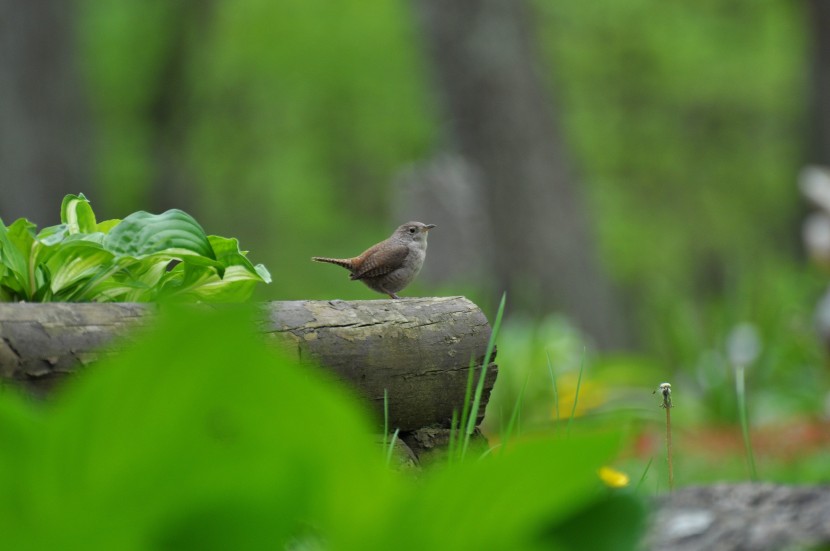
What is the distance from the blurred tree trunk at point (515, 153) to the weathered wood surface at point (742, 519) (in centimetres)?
797

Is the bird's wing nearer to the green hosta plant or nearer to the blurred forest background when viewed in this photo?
the green hosta plant

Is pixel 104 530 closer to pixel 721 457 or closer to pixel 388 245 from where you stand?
pixel 388 245

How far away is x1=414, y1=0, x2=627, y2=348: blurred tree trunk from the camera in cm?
941

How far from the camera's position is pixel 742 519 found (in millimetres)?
1151

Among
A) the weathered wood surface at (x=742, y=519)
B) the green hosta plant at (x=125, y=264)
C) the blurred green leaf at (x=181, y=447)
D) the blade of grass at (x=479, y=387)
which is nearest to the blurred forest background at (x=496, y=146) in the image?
the green hosta plant at (x=125, y=264)

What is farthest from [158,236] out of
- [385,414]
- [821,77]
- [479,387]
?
[821,77]

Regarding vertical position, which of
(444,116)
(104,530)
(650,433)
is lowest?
(650,433)

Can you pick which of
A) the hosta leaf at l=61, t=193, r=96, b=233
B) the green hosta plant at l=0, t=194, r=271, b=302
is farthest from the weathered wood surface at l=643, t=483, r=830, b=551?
the hosta leaf at l=61, t=193, r=96, b=233

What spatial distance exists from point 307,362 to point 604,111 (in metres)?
18.8

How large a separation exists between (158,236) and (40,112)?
28.0 feet

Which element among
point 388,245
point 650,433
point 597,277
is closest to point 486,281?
point 597,277

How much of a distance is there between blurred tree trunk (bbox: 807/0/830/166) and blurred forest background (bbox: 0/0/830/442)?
3cm

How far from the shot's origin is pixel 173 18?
17.2m

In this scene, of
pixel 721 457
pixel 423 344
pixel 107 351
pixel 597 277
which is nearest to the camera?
pixel 107 351
